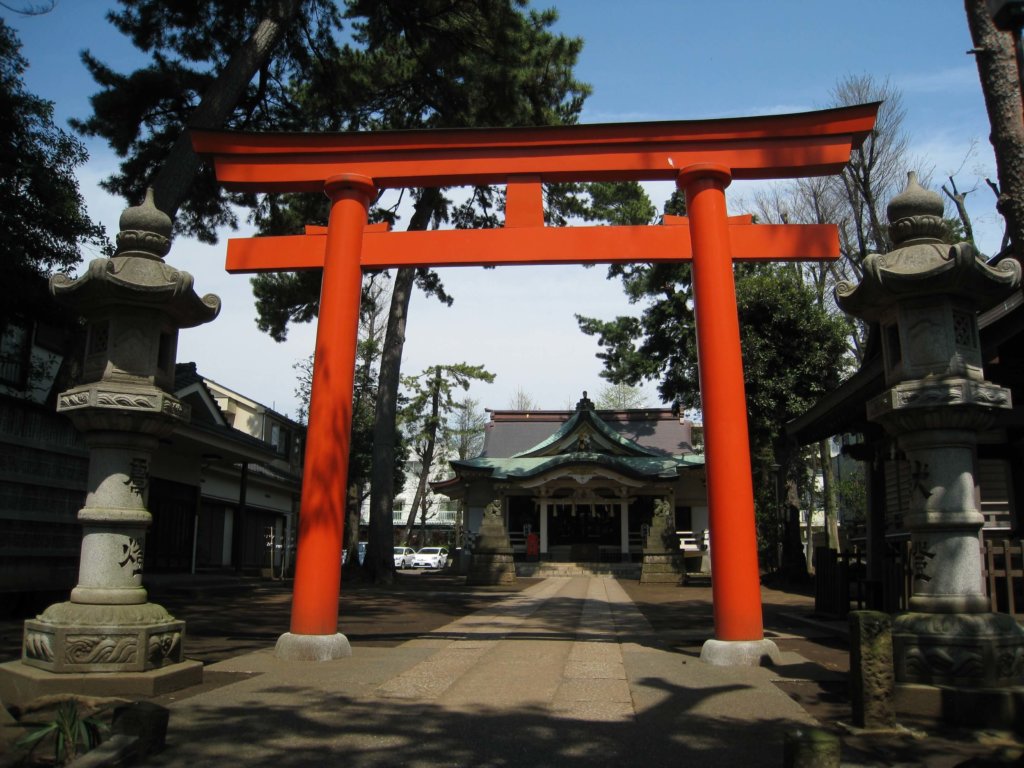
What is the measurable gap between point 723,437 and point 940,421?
Result: 198 cm

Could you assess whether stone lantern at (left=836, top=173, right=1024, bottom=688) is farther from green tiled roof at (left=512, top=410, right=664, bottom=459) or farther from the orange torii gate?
green tiled roof at (left=512, top=410, right=664, bottom=459)

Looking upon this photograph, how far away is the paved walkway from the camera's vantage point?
3902 millimetres

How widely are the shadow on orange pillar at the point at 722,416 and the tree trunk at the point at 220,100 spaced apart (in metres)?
6.80

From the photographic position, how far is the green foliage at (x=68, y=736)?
3.61m

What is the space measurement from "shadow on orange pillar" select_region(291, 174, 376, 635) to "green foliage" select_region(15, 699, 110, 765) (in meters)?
3.10

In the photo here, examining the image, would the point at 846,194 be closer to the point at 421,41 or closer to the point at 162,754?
the point at 421,41

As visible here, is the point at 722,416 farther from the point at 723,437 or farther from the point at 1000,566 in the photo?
the point at 1000,566

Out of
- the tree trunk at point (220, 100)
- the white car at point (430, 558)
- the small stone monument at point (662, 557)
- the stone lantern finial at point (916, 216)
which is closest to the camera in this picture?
the stone lantern finial at point (916, 216)

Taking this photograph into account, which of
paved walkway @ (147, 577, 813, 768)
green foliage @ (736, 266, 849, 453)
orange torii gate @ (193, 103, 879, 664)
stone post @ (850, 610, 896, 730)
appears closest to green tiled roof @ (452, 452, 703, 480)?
green foliage @ (736, 266, 849, 453)

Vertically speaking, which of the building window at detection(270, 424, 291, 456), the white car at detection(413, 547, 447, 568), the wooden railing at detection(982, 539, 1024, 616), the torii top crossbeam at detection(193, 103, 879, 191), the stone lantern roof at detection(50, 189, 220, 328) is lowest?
the white car at detection(413, 547, 447, 568)

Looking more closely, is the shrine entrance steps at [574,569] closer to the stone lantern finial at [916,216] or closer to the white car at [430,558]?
the white car at [430,558]

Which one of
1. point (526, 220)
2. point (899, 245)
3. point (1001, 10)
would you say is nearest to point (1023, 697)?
point (899, 245)

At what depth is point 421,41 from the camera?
13.9 meters

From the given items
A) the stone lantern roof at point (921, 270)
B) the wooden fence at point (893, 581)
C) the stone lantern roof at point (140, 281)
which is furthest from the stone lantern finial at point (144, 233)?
the wooden fence at point (893, 581)
